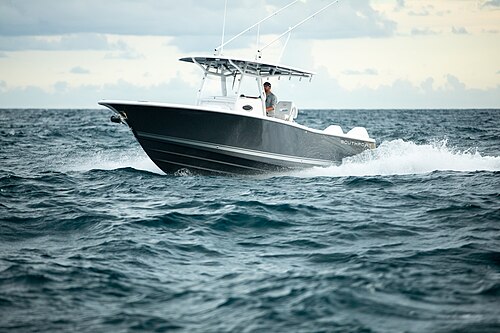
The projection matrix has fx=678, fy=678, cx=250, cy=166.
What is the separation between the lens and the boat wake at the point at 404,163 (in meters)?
16.8

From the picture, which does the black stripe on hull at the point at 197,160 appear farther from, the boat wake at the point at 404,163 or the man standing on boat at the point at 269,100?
the boat wake at the point at 404,163

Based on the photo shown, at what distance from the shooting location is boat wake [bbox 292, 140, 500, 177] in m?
16.8

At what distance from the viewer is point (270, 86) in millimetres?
15547

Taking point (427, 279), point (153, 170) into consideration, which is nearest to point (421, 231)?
point (427, 279)

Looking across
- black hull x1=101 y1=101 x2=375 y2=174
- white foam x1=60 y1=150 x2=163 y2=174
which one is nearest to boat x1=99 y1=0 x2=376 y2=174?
black hull x1=101 y1=101 x2=375 y2=174

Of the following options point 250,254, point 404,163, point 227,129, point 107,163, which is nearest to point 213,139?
point 227,129

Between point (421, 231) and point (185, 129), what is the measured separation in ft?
19.9

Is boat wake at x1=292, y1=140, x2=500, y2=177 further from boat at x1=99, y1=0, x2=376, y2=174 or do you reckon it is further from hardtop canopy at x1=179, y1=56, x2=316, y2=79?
hardtop canopy at x1=179, y1=56, x2=316, y2=79

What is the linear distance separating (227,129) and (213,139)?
0.37 m

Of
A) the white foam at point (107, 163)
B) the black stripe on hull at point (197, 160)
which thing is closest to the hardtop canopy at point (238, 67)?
the black stripe on hull at point (197, 160)

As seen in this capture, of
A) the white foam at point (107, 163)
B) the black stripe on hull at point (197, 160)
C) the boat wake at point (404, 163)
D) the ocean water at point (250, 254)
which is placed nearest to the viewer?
the ocean water at point (250, 254)

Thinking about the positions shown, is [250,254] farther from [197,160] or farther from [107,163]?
[107,163]

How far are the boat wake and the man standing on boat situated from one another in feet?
6.37

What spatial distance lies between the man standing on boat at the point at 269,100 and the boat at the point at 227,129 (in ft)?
0.63
